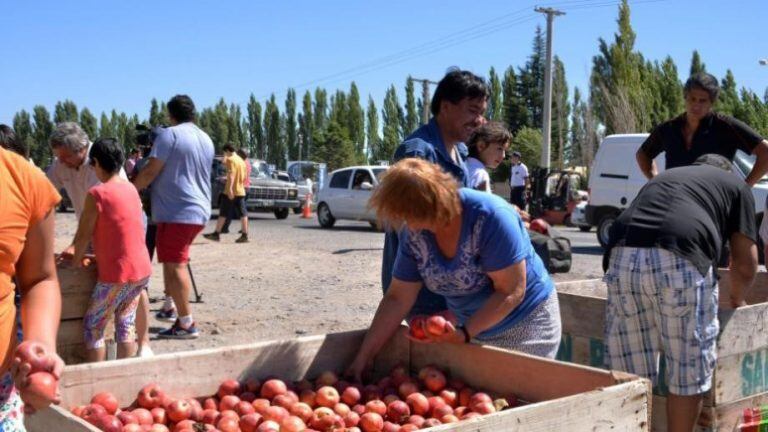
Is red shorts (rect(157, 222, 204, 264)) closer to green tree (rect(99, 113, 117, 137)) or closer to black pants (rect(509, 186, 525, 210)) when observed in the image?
black pants (rect(509, 186, 525, 210))

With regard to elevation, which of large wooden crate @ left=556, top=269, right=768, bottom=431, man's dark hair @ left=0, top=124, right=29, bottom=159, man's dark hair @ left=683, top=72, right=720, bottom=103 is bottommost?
large wooden crate @ left=556, top=269, right=768, bottom=431

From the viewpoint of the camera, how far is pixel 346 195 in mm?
21109

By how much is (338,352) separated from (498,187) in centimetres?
2580

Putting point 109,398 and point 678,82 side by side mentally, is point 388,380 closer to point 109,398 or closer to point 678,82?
point 109,398

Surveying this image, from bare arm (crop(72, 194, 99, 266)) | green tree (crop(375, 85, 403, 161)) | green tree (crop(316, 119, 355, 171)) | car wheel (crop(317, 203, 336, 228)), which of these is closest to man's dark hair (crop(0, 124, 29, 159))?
bare arm (crop(72, 194, 99, 266))

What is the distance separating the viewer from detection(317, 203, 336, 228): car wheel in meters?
21.9

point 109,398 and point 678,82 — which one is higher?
point 678,82

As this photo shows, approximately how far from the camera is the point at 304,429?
9.41 feet

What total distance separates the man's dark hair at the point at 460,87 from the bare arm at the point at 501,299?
1.01 meters

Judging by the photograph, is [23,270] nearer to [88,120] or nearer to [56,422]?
[56,422]

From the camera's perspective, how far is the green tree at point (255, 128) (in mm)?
82000

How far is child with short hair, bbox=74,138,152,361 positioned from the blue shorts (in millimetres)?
3003

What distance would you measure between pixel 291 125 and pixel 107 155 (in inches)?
2954

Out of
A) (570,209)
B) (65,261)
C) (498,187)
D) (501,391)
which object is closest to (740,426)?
(501,391)
